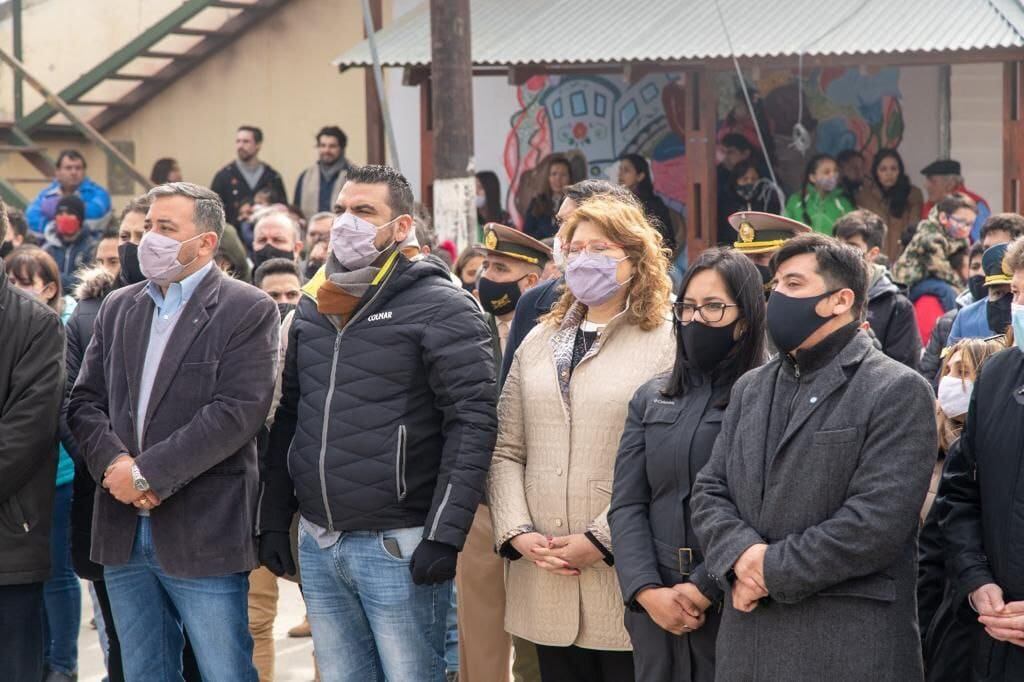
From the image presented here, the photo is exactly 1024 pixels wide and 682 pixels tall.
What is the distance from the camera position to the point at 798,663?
4102mm

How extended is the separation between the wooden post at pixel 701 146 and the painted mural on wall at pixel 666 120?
1.26 metres

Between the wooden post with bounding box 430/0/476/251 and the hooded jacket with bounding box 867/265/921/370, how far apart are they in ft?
10.3

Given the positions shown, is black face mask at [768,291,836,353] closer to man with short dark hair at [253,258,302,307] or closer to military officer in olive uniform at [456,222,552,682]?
military officer in olive uniform at [456,222,552,682]

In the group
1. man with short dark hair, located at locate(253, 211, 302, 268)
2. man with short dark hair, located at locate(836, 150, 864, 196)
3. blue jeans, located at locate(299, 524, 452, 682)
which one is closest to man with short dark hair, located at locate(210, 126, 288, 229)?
man with short dark hair, located at locate(836, 150, 864, 196)

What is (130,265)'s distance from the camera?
6.43 m

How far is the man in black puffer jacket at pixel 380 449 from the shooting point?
4844 mm

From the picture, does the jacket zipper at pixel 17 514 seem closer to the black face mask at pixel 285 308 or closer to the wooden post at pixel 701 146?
the black face mask at pixel 285 308

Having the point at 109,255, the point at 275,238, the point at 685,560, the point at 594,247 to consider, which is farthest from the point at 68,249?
the point at 685,560

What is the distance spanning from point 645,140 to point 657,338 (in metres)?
9.51

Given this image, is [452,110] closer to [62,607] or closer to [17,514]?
[62,607]

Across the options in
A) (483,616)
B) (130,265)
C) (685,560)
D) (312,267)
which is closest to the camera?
(685,560)

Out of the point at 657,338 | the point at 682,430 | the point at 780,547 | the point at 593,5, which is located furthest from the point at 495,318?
the point at 593,5

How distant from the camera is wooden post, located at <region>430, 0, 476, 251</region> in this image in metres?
9.45

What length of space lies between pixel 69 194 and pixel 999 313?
8.76m
